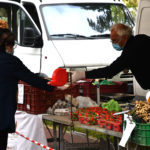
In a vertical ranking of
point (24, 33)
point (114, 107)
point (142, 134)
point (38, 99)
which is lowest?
point (142, 134)

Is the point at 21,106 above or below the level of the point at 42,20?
below

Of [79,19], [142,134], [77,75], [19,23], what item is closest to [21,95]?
[77,75]

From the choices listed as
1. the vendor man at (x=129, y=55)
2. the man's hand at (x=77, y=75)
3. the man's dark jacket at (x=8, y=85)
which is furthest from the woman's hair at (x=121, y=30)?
the man's dark jacket at (x=8, y=85)

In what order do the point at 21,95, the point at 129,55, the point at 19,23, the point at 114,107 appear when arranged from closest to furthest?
the point at 129,55 → the point at 114,107 → the point at 21,95 → the point at 19,23

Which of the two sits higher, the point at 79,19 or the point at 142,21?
the point at 79,19

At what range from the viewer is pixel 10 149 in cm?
640

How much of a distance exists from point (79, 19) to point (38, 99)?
3.39 metres

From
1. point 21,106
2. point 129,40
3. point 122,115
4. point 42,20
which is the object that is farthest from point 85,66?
point 122,115

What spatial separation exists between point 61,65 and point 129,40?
3443mm

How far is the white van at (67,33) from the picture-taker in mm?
8281

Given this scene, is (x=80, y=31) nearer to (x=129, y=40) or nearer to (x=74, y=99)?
(x=74, y=99)

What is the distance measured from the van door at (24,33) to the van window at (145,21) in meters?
2.12

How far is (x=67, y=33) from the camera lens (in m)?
8.55

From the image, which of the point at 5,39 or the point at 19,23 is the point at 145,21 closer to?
the point at 19,23
